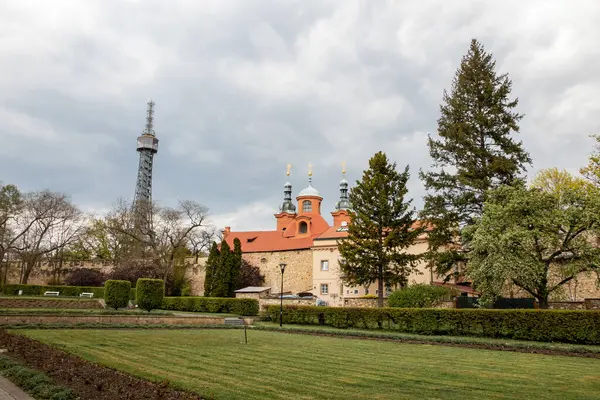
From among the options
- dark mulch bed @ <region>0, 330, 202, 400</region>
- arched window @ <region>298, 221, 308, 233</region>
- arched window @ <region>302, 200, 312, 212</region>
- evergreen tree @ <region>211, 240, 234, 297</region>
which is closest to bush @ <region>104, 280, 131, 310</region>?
evergreen tree @ <region>211, 240, 234, 297</region>

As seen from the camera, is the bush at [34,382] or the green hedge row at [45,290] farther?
the green hedge row at [45,290]

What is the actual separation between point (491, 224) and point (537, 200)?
232cm

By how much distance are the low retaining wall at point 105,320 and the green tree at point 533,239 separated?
12.7 metres

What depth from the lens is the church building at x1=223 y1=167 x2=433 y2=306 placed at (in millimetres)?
43312

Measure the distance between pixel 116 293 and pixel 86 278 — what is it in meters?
24.4

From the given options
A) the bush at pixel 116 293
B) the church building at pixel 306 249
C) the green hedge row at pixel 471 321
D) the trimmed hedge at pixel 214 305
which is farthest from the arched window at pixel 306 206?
the green hedge row at pixel 471 321

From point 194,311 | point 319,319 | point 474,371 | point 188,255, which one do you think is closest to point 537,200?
point 319,319

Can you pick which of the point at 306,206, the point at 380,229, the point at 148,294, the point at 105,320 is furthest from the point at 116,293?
the point at 306,206

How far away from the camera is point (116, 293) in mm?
28141

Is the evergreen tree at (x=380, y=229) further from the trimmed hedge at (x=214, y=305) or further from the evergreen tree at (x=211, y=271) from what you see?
the evergreen tree at (x=211, y=271)

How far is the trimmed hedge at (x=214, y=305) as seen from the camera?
31.5 meters

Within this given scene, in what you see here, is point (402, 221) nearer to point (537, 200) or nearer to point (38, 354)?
point (537, 200)

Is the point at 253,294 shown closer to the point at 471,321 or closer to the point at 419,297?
the point at 419,297

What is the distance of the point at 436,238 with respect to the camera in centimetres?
2691
